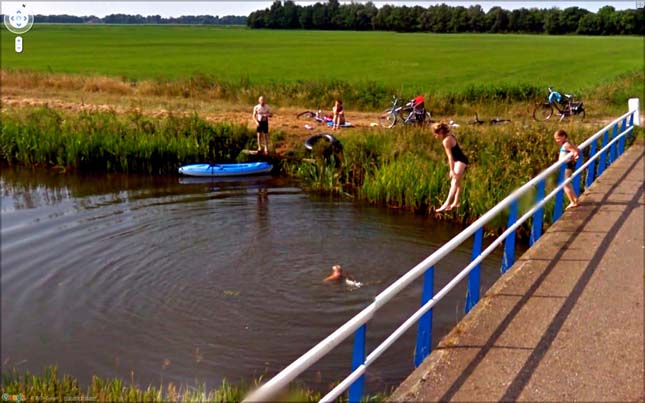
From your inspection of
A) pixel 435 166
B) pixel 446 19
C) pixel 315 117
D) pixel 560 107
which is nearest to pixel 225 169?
pixel 315 117

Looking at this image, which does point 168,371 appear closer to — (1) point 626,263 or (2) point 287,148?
(1) point 626,263

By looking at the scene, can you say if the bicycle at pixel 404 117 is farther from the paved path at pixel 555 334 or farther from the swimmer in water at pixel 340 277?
the paved path at pixel 555 334

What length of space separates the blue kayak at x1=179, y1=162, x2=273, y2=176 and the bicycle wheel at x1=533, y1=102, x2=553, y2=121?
1048cm

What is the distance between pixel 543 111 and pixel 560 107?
2.63 feet

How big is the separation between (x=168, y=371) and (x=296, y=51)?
65210 mm

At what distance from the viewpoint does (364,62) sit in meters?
58.1

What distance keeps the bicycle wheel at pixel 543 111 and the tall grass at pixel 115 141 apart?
1090cm

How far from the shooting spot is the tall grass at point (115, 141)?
21.6 meters

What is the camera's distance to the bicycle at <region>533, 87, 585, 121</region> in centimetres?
2598

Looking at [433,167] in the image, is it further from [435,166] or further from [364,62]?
[364,62]

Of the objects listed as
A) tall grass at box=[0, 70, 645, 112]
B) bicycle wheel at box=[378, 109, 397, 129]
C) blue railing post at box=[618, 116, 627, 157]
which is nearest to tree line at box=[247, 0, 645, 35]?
tall grass at box=[0, 70, 645, 112]

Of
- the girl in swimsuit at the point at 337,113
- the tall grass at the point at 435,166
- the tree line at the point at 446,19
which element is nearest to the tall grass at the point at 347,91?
the girl in swimsuit at the point at 337,113

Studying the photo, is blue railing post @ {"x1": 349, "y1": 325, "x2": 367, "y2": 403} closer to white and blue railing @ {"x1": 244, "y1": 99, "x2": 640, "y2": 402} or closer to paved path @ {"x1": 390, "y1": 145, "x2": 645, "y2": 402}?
white and blue railing @ {"x1": 244, "y1": 99, "x2": 640, "y2": 402}

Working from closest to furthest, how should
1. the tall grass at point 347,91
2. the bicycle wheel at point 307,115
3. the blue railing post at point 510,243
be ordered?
the blue railing post at point 510,243
the bicycle wheel at point 307,115
the tall grass at point 347,91
